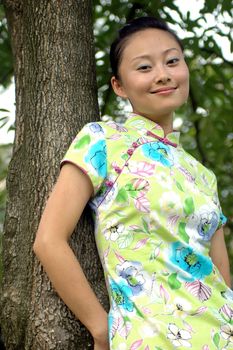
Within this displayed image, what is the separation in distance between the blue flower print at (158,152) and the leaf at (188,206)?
0.49 ft

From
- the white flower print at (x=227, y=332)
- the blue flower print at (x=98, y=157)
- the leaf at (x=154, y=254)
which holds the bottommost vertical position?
the white flower print at (x=227, y=332)

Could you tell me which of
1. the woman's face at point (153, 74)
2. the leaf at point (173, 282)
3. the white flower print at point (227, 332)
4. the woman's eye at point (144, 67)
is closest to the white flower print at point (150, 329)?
the leaf at point (173, 282)

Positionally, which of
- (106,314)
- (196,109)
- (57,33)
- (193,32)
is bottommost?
(196,109)

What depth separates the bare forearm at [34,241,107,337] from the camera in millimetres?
2277

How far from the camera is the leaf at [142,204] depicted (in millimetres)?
2330

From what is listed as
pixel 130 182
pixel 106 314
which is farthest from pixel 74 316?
pixel 130 182

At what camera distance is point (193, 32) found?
4297mm

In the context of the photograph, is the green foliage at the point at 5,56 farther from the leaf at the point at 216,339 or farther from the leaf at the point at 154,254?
the leaf at the point at 216,339

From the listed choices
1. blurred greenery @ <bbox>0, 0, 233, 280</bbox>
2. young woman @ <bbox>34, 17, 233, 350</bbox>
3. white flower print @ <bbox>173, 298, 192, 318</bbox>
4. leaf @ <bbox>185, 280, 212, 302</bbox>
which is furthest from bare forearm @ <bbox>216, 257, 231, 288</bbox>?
blurred greenery @ <bbox>0, 0, 233, 280</bbox>

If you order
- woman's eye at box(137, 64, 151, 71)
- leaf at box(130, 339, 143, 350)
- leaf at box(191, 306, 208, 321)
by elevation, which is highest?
woman's eye at box(137, 64, 151, 71)

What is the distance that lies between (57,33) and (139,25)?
355 mm

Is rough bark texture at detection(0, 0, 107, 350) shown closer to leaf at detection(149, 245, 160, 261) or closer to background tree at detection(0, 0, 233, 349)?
background tree at detection(0, 0, 233, 349)

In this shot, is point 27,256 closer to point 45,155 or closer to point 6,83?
point 45,155

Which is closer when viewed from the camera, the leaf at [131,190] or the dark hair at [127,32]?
the leaf at [131,190]
